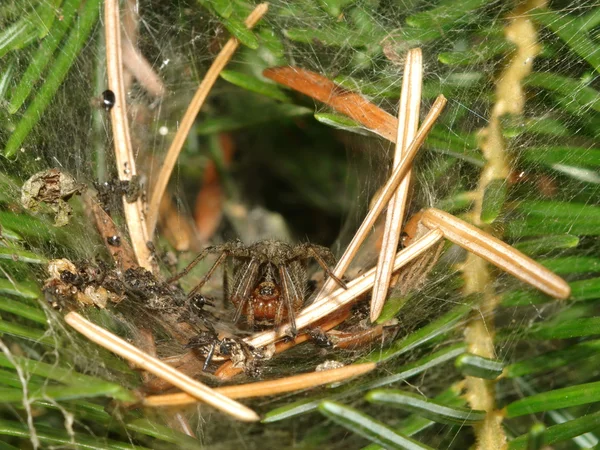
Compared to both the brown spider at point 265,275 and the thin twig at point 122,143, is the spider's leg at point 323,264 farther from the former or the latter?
the thin twig at point 122,143

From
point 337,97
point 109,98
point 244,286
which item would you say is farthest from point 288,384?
point 109,98

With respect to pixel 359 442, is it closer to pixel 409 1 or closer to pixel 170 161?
pixel 170 161

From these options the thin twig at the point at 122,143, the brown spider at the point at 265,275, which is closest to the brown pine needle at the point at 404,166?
the brown spider at the point at 265,275

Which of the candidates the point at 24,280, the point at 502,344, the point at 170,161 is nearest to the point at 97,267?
the point at 24,280

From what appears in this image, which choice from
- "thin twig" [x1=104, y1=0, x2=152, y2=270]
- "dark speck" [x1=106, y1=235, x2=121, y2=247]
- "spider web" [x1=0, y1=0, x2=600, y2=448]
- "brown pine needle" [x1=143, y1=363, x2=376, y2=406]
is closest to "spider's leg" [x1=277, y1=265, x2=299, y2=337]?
"spider web" [x1=0, y1=0, x2=600, y2=448]

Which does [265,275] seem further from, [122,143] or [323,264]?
[122,143]

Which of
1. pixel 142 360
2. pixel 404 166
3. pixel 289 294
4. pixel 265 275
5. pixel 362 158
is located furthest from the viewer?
pixel 362 158
